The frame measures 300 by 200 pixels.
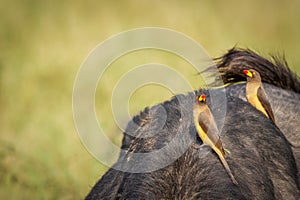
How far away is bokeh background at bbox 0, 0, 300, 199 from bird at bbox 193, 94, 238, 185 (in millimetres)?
2826

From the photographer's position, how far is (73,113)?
870cm

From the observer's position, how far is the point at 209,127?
4.23 meters

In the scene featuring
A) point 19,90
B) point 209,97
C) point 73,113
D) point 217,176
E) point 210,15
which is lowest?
point 217,176

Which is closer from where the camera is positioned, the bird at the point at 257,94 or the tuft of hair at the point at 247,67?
the bird at the point at 257,94

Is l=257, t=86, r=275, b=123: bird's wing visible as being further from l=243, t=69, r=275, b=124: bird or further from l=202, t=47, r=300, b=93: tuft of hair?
l=202, t=47, r=300, b=93: tuft of hair

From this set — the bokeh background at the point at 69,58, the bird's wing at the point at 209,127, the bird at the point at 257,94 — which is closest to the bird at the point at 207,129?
the bird's wing at the point at 209,127

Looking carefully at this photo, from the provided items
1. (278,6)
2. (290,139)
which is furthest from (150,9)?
(290,139)

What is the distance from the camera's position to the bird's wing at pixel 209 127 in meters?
4.23

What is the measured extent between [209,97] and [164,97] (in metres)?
4.27

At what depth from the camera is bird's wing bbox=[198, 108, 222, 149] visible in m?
4.23

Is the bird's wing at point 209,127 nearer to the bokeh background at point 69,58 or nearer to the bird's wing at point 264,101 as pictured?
the bird's wing at point 264,101

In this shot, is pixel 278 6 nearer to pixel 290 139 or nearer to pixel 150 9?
pixel 150 9

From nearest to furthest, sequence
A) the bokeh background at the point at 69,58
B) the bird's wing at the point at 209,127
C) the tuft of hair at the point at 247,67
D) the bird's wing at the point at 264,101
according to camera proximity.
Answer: the bird's wing at the point at 209,127, the bird's wing at the point at 264,101, the tuft of hair at the point at 247,67, the bokeh background at the point at 69,58

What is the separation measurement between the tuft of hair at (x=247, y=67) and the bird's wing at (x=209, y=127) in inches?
57.3
